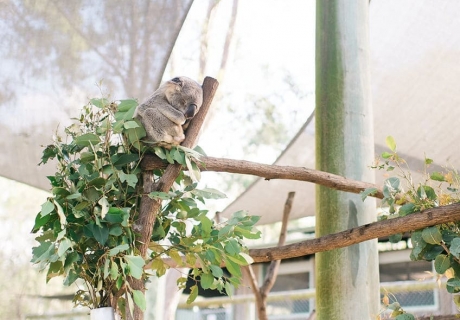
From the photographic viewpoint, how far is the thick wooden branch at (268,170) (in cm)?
162

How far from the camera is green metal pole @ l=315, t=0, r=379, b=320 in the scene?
2062 millimetres

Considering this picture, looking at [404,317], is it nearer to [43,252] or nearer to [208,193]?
[208,193]

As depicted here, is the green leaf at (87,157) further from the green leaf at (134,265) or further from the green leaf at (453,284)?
the green leaf at (453,284)

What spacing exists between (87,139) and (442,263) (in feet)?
3.16

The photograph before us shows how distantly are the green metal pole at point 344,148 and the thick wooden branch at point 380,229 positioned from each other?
270 millimetres

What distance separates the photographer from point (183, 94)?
180 cm

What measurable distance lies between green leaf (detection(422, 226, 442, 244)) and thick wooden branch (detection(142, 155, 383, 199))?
1.00 feet

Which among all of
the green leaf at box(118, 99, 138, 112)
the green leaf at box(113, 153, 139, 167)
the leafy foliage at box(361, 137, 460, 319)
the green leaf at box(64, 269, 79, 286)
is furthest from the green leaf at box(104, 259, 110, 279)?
the leafy foliage at box(361, 137, 460, 319)

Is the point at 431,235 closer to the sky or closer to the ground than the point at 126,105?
closer to the ground

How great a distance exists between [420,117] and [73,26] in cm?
241

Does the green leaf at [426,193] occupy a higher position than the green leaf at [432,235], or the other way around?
the green leaf at [426,193]

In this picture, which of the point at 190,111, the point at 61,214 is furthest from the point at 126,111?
the point at 61,214

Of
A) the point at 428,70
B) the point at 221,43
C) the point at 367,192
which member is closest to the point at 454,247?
the point at 367,192

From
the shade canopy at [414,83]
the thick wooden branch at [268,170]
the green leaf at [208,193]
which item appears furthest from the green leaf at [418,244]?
the shade canopy at [414,83]
